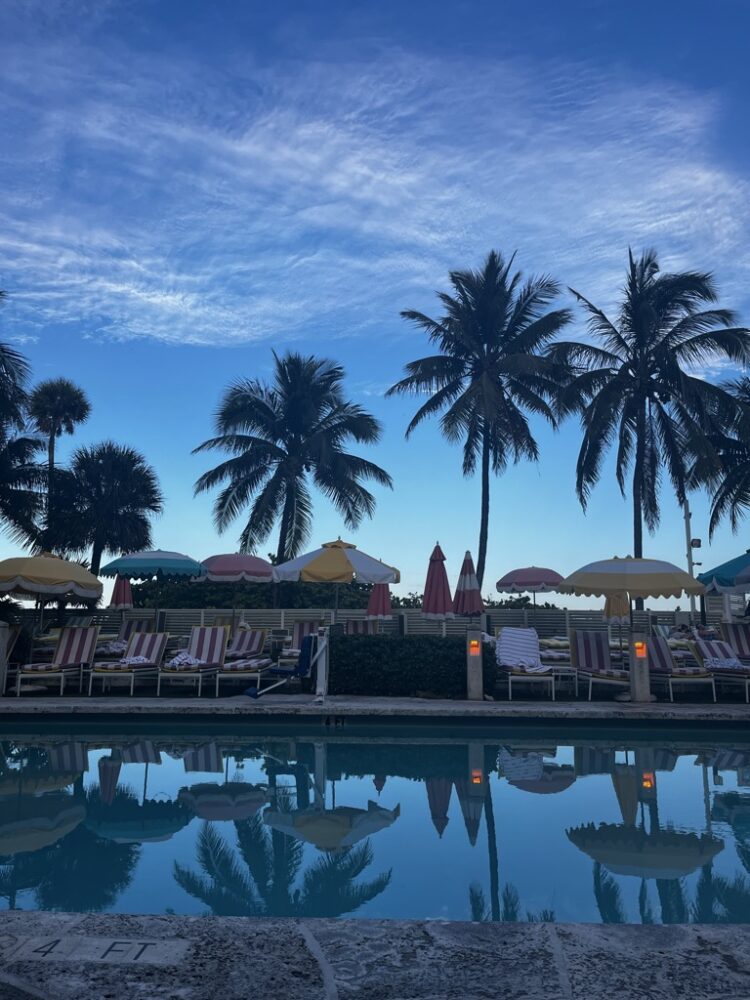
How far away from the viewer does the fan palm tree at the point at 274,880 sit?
5.25 meters

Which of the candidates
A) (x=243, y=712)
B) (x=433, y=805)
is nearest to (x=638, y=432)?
(x=243, y=712)

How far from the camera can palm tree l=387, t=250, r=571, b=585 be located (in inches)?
1053

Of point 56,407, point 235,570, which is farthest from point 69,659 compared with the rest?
point 56,407

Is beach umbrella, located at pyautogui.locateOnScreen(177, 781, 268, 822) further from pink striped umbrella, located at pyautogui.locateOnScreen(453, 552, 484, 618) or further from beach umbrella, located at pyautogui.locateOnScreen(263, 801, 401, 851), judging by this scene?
pink striped umbrella, located at pyautogui.locateOnScreen(453, 552, 484, 618)

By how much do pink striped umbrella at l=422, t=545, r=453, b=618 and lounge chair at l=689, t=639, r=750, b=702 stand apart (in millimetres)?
4766

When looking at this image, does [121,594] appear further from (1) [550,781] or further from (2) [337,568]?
(1) [550,781]

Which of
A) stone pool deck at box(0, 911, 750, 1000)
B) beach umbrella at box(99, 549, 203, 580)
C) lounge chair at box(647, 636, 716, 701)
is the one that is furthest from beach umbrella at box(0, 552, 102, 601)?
stone pool deck at box(0, 911, 750, 1000)

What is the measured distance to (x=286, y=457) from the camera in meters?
30.5

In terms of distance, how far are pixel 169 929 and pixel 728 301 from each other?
86.5 ft

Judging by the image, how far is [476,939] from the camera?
3.99m

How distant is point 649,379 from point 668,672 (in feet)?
43.7

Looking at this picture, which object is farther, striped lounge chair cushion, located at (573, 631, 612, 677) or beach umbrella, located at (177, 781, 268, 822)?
striped lounge chair cushion, located at (573, 631, 612, 677)

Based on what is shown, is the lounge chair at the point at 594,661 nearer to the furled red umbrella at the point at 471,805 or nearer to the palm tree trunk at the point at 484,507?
the furled red umbrella at the point at 471,805

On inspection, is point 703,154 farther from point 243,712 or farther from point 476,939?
point 476,939
